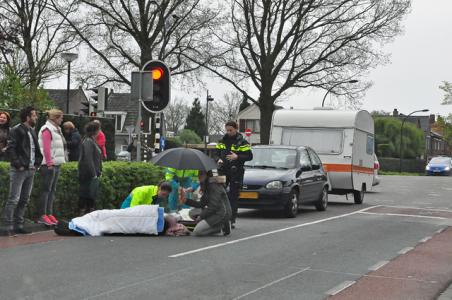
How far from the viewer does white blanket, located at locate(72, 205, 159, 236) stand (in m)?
10.4

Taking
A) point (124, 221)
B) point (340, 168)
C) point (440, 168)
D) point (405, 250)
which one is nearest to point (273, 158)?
point (340, 168)

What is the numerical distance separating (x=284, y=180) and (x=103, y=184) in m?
3.97

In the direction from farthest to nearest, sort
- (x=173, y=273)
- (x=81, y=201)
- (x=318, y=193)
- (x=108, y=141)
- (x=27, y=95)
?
(x=27, y=95) < (x=108, y=141) < (x=318, y=193) < (x=81, y=201) < (x=173, y=273)

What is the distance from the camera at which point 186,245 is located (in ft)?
31.3

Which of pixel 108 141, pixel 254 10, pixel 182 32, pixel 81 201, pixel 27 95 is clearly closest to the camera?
pixel 81 201

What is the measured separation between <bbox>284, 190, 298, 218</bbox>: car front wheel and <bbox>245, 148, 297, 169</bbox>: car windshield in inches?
33.3

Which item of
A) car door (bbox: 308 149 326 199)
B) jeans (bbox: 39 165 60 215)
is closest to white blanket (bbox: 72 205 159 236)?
jeans (bbox: 39 165 60 215)

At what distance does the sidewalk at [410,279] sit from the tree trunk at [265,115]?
88.6 feet

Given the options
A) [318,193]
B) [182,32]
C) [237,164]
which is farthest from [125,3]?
[237,164]

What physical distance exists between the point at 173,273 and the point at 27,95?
26.3 meters

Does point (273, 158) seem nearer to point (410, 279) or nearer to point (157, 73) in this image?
point (157, 73)

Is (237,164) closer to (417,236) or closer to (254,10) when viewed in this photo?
(417,236)

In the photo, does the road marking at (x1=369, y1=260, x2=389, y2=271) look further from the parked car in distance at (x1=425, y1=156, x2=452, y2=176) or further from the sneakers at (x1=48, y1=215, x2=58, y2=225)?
the parked car in distance at (x1=425, y1=156, x2=452, y2=176)

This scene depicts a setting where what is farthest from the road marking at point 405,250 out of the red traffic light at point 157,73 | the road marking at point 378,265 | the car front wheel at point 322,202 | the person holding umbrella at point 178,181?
the car front wheel at point 322,202
